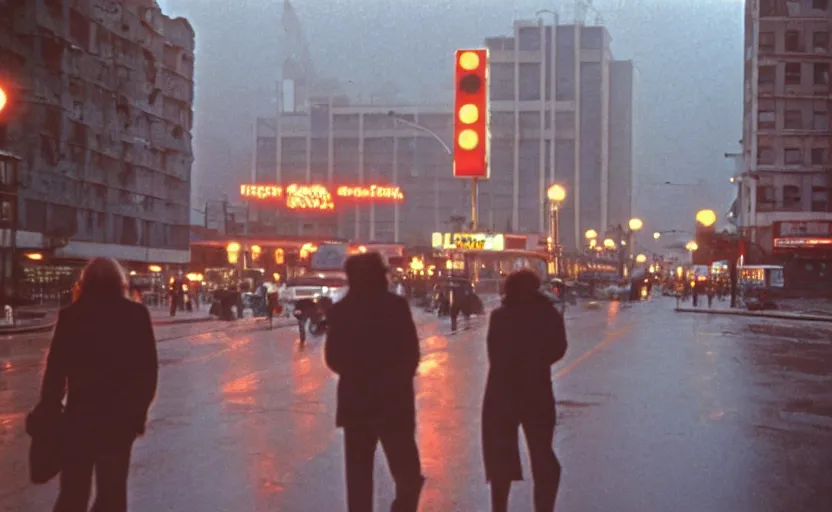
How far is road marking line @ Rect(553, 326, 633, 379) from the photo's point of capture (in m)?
17.9

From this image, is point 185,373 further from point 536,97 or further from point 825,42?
point 536,97

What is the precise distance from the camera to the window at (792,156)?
74.2 metres

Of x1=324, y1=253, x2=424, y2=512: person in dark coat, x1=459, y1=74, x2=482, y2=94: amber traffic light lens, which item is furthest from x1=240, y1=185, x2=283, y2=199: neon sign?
x1=324, y1=253, x2=424, y2=512: person in dark coat

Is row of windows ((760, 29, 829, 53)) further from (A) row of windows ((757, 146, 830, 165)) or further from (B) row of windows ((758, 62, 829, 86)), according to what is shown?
(A) row of windows ((757, 146, 830, 165))

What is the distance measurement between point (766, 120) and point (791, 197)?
5.98 metres

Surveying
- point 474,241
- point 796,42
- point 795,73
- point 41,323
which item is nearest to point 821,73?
point 795,73

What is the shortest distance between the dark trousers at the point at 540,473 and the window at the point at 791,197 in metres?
73.2

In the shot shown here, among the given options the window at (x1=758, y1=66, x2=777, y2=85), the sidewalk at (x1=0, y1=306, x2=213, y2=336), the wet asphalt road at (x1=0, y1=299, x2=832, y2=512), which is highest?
the window at (x1=758, y1=66, x2=777, y2=85)

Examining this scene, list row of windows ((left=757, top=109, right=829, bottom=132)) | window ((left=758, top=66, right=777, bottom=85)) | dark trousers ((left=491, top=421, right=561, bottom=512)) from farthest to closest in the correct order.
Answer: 1. window ((left=758, top=66, right=777, bottom=85))
2. row of windows ((left=757, top=109, right=829, bottom=132))
3. dark trousers ((left=491, top=421, right=561, bottom=512))

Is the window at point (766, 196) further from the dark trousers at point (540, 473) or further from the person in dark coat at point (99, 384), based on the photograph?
the person in dark coat at point (99, 384)

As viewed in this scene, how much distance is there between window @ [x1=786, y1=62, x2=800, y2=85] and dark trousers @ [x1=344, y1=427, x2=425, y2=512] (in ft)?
245

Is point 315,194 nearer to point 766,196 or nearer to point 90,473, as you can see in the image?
point 766,196

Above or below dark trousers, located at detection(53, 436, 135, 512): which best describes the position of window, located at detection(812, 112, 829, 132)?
above

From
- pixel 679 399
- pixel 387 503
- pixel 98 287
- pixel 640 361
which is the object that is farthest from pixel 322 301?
pixel 98 287
